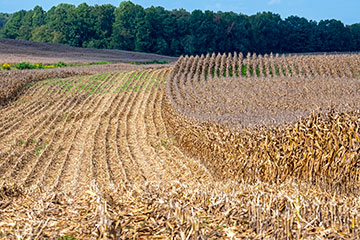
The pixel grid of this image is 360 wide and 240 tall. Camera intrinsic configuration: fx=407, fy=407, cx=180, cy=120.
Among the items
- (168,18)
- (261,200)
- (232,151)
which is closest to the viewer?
(261,200)

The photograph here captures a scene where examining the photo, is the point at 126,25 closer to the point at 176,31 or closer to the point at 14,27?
the point at 176,31

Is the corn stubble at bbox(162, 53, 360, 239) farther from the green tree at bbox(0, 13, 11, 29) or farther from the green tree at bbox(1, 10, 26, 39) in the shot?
the green tree at bbox(0, 13, 11, 29)

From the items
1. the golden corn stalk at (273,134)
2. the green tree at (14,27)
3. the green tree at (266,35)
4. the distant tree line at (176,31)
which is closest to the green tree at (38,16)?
the distant tree line at (176,31)

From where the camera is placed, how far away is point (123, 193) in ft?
15.9

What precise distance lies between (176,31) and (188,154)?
72213 millimetres

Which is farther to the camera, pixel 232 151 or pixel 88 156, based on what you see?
pixel 88 156

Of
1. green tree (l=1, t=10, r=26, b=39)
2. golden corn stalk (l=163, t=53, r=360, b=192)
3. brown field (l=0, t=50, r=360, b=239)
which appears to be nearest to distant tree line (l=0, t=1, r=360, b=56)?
green tree (l=1, t=10, r=26, b=39)

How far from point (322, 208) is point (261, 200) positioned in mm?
665

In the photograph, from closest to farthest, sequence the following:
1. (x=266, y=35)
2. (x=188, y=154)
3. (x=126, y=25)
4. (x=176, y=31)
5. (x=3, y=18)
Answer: (x=188, y=154) → (x=126, y=25) → (x=176, y=31) → (x=266, y=35) → (x=3, y=18)

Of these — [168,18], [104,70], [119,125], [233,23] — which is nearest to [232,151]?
[119,125]

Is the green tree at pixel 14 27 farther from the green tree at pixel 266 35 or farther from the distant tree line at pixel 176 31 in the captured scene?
the green tree at pixel 266 35

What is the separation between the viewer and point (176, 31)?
82438 millimetres

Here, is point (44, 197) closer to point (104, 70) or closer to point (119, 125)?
point (119, 125)

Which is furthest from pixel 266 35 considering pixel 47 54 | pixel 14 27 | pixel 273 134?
pixel 273 134
